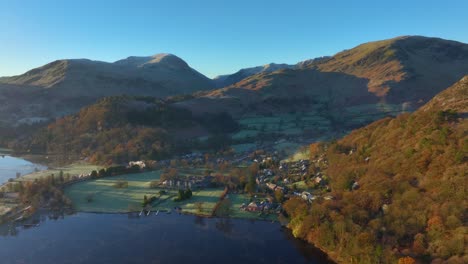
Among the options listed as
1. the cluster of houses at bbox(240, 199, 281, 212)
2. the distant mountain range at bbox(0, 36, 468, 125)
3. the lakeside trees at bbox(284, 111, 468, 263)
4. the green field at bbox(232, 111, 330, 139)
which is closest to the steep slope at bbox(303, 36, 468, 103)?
the distant mountain range at bbox(0, 36, 468, 125)

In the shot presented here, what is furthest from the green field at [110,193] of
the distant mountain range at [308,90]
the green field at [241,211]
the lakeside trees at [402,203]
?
the distant mountain range at [308,90]

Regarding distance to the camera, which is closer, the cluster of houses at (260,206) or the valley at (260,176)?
the valley at (260,176)

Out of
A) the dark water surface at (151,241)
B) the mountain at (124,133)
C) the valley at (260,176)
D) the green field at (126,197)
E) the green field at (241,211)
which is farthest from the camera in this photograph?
the mountain at (124,133)

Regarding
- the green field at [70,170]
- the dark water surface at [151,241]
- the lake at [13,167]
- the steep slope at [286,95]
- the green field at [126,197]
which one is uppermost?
the steep slope at [286,95]

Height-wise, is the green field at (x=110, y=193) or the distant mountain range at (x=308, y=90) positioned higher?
the distant mountain range at (x=308, y=90)

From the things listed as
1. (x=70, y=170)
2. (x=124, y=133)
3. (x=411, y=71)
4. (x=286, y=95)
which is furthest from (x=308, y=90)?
(x=70, y=170)

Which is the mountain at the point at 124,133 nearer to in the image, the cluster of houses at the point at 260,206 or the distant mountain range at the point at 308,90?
the distant mountain range at the point at 308,90
